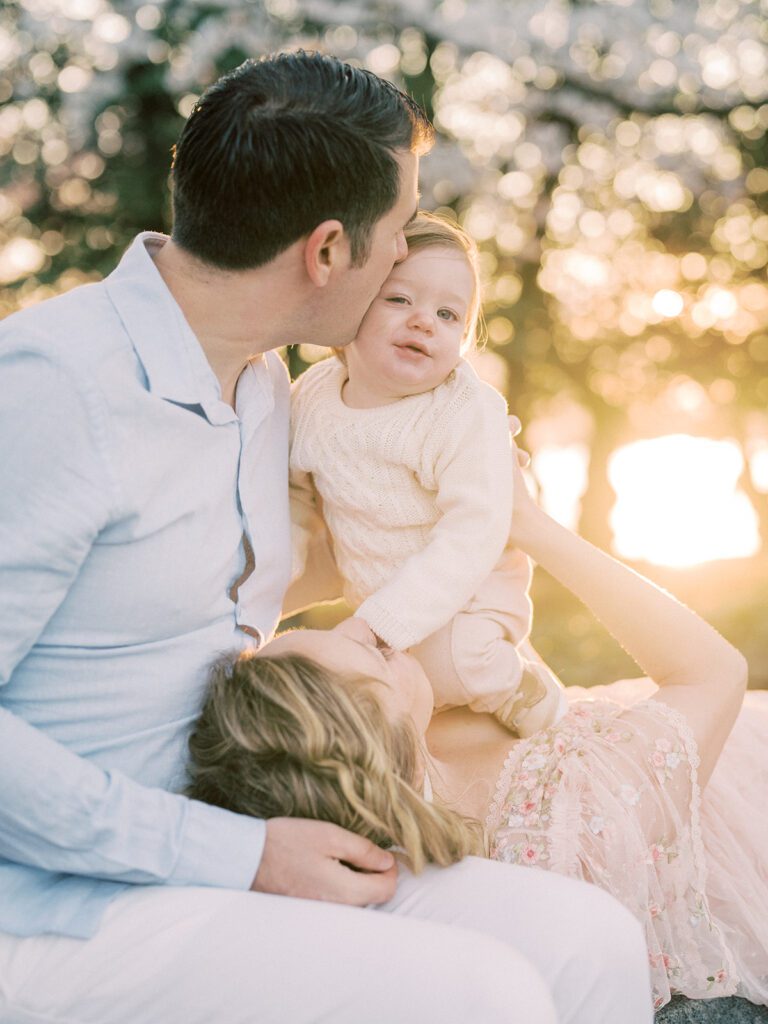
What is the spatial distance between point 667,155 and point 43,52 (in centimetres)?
670

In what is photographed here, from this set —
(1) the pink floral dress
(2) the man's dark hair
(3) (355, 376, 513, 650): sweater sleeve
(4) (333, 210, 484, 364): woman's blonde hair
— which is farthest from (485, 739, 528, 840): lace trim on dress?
(2) the man's dark hair

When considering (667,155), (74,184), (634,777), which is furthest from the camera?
(667,155)

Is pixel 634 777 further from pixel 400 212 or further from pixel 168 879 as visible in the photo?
pixel 400 212

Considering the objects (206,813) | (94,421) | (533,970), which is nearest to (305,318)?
(94,421)

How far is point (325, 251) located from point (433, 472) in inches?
24.0

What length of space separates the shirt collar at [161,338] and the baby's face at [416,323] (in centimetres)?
51

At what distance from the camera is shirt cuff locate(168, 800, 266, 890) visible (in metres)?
1.96

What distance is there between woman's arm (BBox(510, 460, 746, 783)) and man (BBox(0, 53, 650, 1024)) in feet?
2.15

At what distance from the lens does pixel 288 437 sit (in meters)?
2.86

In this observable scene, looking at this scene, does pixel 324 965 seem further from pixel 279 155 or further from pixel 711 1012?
pixel 279 155

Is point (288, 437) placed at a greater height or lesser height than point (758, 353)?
greater

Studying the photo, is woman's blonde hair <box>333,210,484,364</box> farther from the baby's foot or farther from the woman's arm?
the baby's foot

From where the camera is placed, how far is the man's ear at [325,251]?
2.39 m

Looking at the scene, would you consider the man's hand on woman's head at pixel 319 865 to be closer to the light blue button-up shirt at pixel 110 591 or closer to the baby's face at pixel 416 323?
the light blue button-up shirt at pixel 110 591
